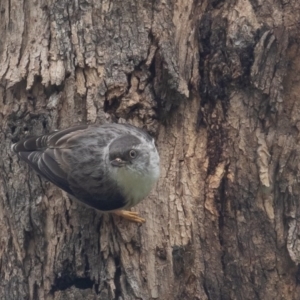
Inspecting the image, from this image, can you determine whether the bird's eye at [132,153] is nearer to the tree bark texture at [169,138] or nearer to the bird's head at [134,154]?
the bird's head at [134,154]

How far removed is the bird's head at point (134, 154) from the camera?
5078 millimetres

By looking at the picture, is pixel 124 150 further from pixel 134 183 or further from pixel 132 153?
pixel 134 183

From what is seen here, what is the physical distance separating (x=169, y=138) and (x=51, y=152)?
2.78ft

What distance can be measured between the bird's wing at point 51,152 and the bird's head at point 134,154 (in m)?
0.27

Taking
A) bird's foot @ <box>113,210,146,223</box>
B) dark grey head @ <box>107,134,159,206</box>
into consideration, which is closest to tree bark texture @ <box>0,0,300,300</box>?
bird's foot @ <box>113,210,146,223</box>

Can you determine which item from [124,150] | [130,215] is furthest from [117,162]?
[130,215]

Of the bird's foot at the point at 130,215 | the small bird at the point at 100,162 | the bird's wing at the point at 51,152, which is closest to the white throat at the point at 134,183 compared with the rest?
the small bird at the point at 100,162

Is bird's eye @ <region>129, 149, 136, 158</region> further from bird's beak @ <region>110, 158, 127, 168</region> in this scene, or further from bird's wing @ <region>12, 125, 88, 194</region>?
bird's wing @ <region>12, 125, 88, 194</region>

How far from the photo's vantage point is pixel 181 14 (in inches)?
215

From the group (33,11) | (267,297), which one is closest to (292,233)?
(267,297)

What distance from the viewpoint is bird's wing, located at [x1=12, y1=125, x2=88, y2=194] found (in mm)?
5043

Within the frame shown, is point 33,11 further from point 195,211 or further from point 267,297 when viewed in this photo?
point 267,297

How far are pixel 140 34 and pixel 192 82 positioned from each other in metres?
0.50

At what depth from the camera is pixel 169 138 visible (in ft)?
17.4
